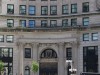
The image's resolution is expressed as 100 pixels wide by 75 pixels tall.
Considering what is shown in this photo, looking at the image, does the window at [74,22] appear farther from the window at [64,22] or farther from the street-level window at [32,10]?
the street-level window at [32,10]

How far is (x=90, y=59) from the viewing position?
90312mm

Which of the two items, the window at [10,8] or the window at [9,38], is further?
the window at [10,8]

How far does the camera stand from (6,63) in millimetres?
93562

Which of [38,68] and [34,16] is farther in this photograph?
[34,16]

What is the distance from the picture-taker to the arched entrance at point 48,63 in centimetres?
9500

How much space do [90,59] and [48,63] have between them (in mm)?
11173

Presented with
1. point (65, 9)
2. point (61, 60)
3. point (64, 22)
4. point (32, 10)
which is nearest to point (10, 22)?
point (32, 10)

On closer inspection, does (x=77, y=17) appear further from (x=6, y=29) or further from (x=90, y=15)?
(x=6, y=29)

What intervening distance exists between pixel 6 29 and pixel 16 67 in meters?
9.52

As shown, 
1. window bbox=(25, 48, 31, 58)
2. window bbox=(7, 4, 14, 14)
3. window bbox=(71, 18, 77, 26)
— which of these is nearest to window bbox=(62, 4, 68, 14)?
window bbox=(71, 18, 77, 26)

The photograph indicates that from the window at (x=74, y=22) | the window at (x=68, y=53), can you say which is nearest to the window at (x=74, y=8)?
the window at (x=74, y=22)

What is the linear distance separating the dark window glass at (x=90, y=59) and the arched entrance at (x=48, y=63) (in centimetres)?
794

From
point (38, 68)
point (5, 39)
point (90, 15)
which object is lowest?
point (38, 68)

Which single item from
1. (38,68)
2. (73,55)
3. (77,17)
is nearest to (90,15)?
(77,17)
